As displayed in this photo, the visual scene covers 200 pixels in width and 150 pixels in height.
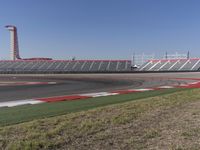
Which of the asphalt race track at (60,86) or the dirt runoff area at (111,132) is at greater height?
the dirt runoff area at (111,132)

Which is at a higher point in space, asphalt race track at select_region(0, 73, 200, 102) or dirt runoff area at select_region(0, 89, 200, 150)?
dirt runoff area at select_region(0, 89, 200, 150)

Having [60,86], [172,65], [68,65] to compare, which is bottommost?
[60,86]

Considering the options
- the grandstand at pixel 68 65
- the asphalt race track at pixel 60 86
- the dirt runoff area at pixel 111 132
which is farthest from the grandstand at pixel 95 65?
the dirt runoff area at pixel 111 132

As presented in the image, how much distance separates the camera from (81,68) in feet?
236

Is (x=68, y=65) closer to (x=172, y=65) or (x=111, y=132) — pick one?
(x=172, y=65)

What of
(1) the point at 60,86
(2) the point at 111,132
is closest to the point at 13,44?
(1) the point at 60,86

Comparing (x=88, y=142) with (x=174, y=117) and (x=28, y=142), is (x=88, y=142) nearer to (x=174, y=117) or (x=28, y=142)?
(x=28, y=142)

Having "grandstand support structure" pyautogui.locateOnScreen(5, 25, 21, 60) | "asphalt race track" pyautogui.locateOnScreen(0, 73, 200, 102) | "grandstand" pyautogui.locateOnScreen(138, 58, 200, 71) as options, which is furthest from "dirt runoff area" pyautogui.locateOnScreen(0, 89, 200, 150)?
"grandstand support structure" pyautogui.locateOnScreen(5, 25, 21, 60)

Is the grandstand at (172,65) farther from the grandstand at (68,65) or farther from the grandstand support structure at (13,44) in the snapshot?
the grandstand support structure at (13,44)

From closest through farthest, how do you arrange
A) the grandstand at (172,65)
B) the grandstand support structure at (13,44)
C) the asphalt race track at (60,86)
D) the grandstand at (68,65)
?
the asphalt race track at (60,86), the grandstand at (172,65), the grandstand at (68,65), the grandstand support structure at (13,44)

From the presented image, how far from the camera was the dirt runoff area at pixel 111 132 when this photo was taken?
14.9 ft

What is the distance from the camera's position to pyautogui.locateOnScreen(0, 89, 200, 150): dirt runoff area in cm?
455

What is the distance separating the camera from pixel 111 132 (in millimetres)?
5328

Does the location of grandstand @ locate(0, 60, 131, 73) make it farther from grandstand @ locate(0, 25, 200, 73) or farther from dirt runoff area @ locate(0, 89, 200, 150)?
dirt runoff area @ locate(0, 89, 200, 150)
